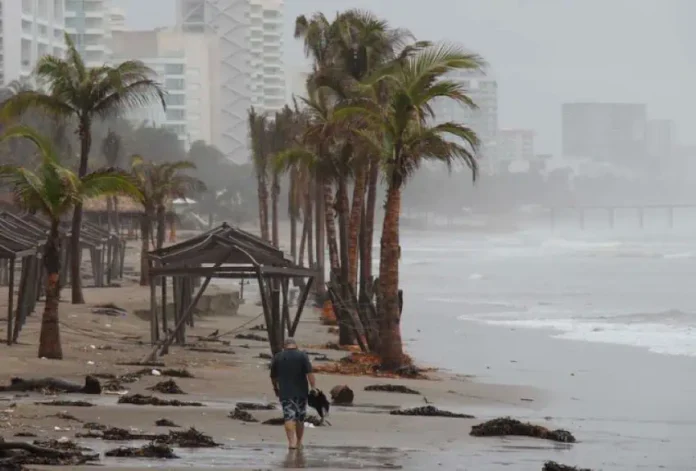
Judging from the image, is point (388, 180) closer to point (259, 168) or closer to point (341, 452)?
point (341, 452)

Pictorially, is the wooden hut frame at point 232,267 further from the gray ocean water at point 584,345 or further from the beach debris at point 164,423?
the beach debris at point 164,423

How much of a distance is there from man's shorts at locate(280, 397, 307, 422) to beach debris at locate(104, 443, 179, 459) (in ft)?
4.94

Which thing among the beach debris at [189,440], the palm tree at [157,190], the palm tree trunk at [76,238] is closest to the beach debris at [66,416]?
the beach debris at [189,440]

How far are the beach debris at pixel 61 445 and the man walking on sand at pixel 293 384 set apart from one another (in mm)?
2118

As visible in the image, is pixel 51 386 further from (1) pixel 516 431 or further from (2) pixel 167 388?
(1) pixel 516 431

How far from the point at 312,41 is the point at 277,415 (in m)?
20.1

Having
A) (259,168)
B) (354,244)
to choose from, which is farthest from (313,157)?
(259,168)

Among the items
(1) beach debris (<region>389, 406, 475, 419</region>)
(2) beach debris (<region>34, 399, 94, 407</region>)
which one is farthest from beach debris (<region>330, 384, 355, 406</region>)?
(2) beach debris (<region>34, 399, 94, 407</region>)

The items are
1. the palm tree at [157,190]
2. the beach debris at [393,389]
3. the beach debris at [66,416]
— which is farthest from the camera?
the palm tree at [157,190]

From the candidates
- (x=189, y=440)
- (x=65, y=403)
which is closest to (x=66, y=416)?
(x=65, y=403)

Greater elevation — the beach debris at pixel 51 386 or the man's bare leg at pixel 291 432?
the beach debris at pixel 51 386

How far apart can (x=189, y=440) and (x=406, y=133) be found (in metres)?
11.4

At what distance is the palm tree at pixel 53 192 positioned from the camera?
72.0 feet

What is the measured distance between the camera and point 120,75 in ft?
116
